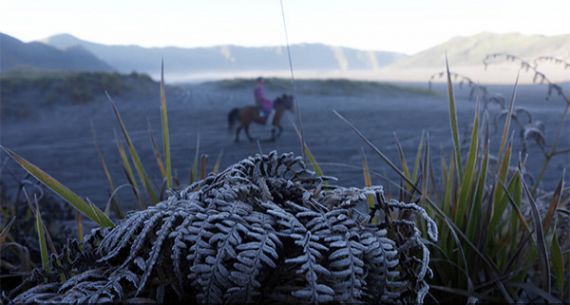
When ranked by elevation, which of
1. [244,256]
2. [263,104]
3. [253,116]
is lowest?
[253,116]

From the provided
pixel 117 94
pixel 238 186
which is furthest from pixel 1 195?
pixel 117 94

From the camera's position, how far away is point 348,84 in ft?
92.7

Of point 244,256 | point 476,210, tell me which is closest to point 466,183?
point 476,210

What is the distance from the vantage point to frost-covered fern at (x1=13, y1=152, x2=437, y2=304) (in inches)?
28.7

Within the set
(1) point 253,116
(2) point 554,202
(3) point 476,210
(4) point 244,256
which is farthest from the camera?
(1) point 253,116

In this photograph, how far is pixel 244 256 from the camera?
2.40 ft

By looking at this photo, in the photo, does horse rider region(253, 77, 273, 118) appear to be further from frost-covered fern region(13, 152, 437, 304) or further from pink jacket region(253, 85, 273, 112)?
frost-covered fern region(13, 152, 437, 304)

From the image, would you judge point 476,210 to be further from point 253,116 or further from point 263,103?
point 263,103

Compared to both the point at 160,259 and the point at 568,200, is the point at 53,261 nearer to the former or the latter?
the point at 160,259

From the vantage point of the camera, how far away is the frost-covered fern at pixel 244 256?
2.39ft

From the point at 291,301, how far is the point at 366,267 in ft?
0.43

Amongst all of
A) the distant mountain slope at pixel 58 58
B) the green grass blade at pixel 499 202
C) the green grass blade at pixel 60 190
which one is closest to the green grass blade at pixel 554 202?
the green grass blade at pixel 499 202

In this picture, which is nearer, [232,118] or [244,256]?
[244,256]

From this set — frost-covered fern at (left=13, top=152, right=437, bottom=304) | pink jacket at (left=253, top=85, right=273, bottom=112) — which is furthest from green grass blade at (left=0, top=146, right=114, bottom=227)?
pink jacket at (left=253, top=85, right=273, bottom=112)
